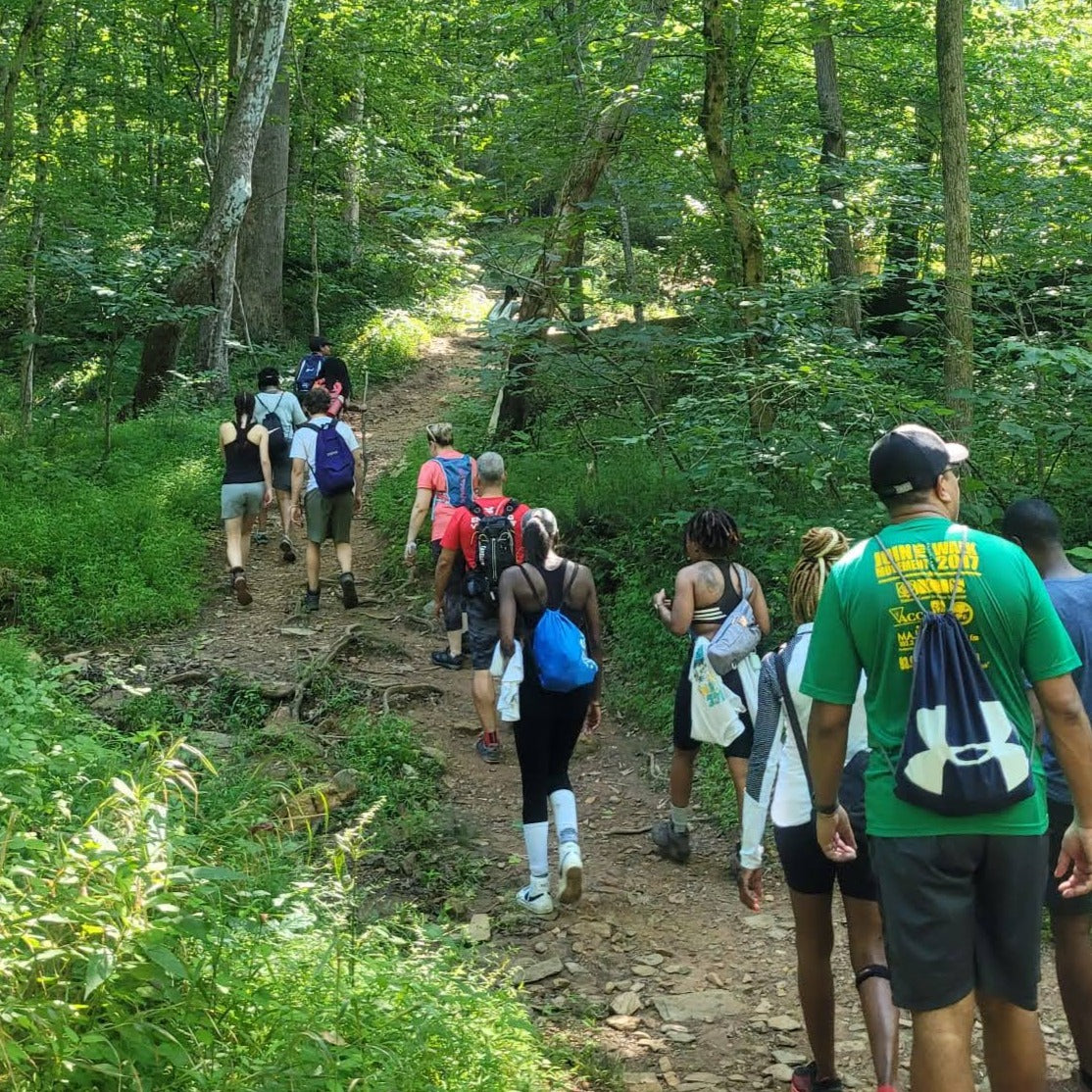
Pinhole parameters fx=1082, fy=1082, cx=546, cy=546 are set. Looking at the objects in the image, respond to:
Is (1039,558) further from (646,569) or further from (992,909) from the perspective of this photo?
(646,569)

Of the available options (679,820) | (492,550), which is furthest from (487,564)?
(679,820)

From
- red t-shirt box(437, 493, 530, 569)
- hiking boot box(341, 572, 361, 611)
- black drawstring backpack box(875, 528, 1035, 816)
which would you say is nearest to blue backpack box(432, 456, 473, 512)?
red t-shirt box(437, 493, 530, 569)

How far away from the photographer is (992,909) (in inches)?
115

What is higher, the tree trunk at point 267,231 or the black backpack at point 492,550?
the tree trunk at point 267,231

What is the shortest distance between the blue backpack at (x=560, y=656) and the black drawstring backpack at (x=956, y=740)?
110 inches

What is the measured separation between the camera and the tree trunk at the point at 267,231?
18.2 meters

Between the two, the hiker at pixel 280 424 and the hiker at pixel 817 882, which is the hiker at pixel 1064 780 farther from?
the hiker at pixel 280 424

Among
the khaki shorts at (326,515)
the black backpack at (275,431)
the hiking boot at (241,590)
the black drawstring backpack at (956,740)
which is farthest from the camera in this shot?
the black backpack at (275,431)

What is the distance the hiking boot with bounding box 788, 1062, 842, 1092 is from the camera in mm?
3848

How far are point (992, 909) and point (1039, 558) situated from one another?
4.56 ft

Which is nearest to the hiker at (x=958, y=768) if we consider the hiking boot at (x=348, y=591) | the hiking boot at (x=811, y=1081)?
the hiking boot at (x=811, y=1081)

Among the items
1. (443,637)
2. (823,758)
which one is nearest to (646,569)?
(443,637)

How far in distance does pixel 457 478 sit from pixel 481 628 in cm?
185

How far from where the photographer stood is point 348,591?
10.3m
